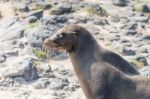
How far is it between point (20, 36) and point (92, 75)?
24.2 ft

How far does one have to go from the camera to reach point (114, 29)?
16.8 meters

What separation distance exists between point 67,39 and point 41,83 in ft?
13.1

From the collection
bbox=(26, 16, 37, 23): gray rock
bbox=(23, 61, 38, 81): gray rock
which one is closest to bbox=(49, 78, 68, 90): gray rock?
bbox=(23, 61, 38, 81): gray rock

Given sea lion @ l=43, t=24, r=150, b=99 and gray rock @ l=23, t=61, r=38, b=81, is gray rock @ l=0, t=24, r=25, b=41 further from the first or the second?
sea lion @ l=43, t=24, r=150, b=99

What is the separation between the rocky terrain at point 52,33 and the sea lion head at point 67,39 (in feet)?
10.9

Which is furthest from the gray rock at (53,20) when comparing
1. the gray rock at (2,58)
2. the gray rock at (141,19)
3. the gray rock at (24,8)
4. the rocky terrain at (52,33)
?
the gray rock at (2,58)

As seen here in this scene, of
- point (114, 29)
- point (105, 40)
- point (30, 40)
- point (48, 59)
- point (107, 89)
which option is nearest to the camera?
point (107, 89)

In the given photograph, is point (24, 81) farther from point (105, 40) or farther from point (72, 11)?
point (72, 11)

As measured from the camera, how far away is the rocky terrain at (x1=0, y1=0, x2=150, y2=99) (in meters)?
11.7

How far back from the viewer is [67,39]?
7.92m

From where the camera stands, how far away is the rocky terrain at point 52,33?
38.5ft

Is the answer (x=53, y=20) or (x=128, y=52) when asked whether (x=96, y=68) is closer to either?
(x=128, y=52)

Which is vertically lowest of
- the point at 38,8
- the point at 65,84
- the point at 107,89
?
the point at 38,8

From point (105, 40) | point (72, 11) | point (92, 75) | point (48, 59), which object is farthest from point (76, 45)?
point (72, 11)
